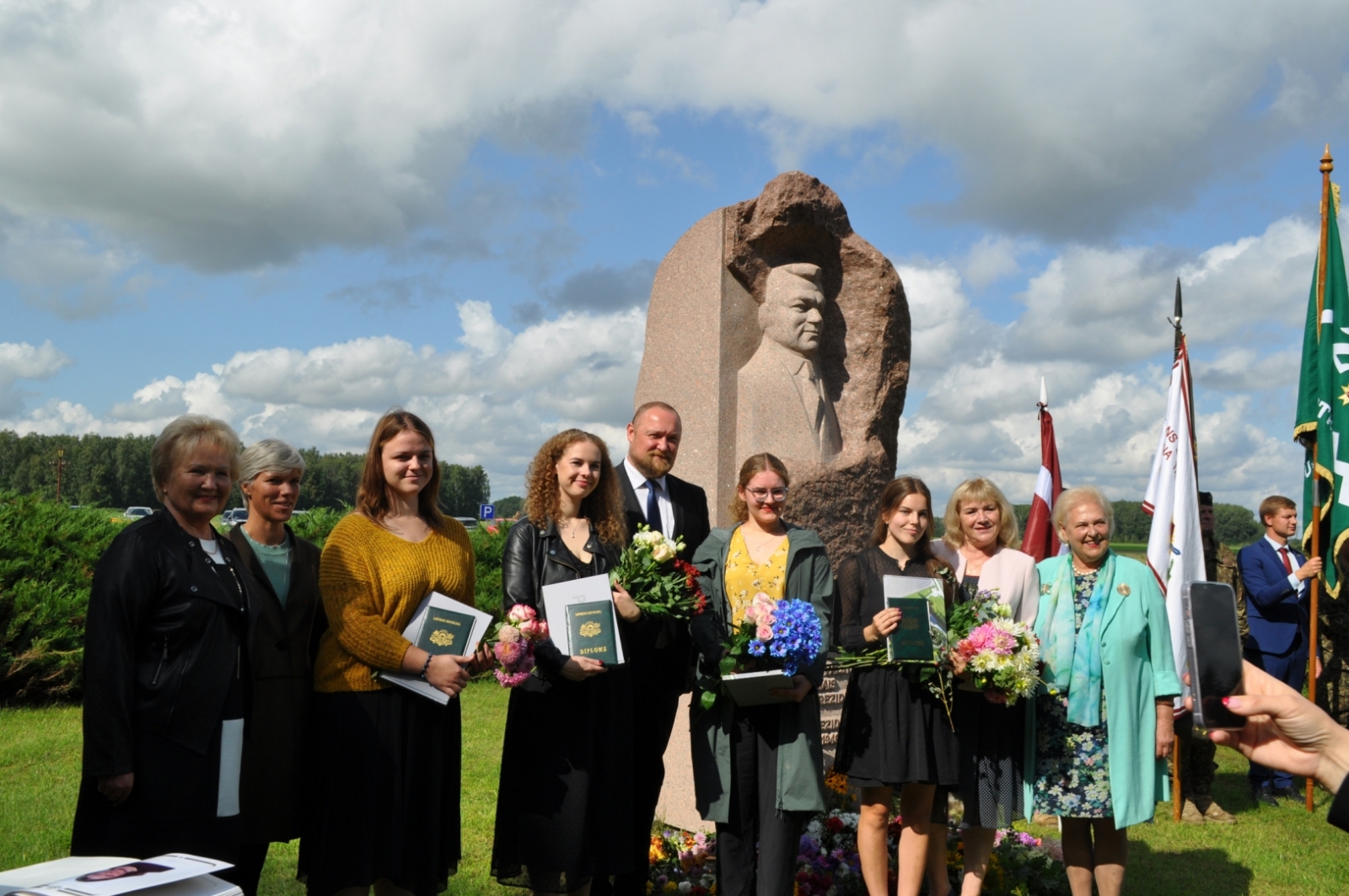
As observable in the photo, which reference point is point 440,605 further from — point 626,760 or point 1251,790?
point 1251,790

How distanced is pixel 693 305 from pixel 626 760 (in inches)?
117

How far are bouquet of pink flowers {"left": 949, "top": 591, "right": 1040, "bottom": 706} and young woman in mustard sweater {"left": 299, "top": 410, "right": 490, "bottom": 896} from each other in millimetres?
1853

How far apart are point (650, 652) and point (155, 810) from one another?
176cm

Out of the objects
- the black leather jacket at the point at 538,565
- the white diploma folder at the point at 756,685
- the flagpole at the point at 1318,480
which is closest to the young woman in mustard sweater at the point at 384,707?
the black leather jacket at the point at 538,565

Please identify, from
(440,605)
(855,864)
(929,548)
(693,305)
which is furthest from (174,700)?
(693,305)

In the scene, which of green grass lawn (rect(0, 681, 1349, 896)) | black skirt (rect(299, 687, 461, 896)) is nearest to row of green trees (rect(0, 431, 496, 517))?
green grass lawn (rect(0, 681, 1349, 896))

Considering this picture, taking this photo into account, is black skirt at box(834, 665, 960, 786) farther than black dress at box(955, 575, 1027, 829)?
No

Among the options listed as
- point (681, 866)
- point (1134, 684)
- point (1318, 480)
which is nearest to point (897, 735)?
point (1134, 684)

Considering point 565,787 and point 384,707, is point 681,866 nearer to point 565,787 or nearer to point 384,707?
point 565,787

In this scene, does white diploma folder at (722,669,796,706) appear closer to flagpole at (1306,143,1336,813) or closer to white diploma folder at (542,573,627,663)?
white diploma folder at (542,573,627,663)

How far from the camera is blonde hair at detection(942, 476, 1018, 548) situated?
4523 mm

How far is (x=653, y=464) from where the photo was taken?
4.32 meters

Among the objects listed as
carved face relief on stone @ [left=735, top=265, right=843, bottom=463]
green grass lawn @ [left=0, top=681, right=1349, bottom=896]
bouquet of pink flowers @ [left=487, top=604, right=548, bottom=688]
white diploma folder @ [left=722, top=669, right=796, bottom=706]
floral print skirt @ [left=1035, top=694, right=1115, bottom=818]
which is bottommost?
green grass lawn @ [left=0, top=681, right=1349, bottom=896]

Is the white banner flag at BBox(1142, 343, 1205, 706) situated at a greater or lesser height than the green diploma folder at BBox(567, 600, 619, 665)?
greater
